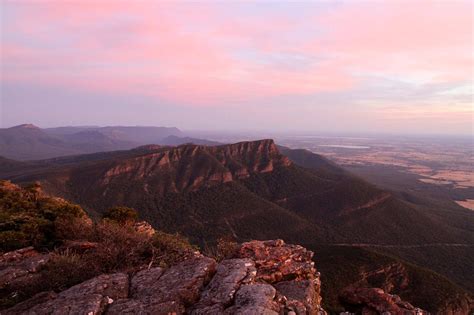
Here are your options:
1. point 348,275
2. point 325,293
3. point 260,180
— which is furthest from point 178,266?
point 260,180

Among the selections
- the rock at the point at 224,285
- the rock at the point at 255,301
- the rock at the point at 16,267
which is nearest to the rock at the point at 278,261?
the rock at the point at 224,285

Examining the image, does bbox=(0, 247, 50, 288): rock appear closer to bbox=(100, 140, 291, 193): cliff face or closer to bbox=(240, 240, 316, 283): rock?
bbox=(240, 240, 316, 283): rock

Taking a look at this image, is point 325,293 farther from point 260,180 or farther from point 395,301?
point 260,180

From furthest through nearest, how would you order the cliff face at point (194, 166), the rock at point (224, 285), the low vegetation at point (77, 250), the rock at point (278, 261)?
the cliff face at point (194, 166) → the rock at point (278, 261) → the low vegetation at point (77, 250) → the rock at point (224, 285)

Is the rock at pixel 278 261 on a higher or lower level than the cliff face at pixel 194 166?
higher

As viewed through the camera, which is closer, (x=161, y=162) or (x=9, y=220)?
(x=9, y=220)

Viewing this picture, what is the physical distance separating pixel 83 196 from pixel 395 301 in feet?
282

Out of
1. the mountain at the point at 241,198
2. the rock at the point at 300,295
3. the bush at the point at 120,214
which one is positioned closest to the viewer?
the rock at the point at 300,295

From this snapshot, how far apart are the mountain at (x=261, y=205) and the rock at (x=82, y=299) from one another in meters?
46.0

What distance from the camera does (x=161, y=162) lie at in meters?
111

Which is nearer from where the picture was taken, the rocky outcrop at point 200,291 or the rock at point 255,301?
the rock at point 255,301

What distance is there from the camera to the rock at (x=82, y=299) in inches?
268

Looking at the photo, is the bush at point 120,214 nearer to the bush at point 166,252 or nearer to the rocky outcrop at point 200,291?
the rocky outcrop at point 200,291

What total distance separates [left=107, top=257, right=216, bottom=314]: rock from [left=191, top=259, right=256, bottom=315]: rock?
0.27 metres
